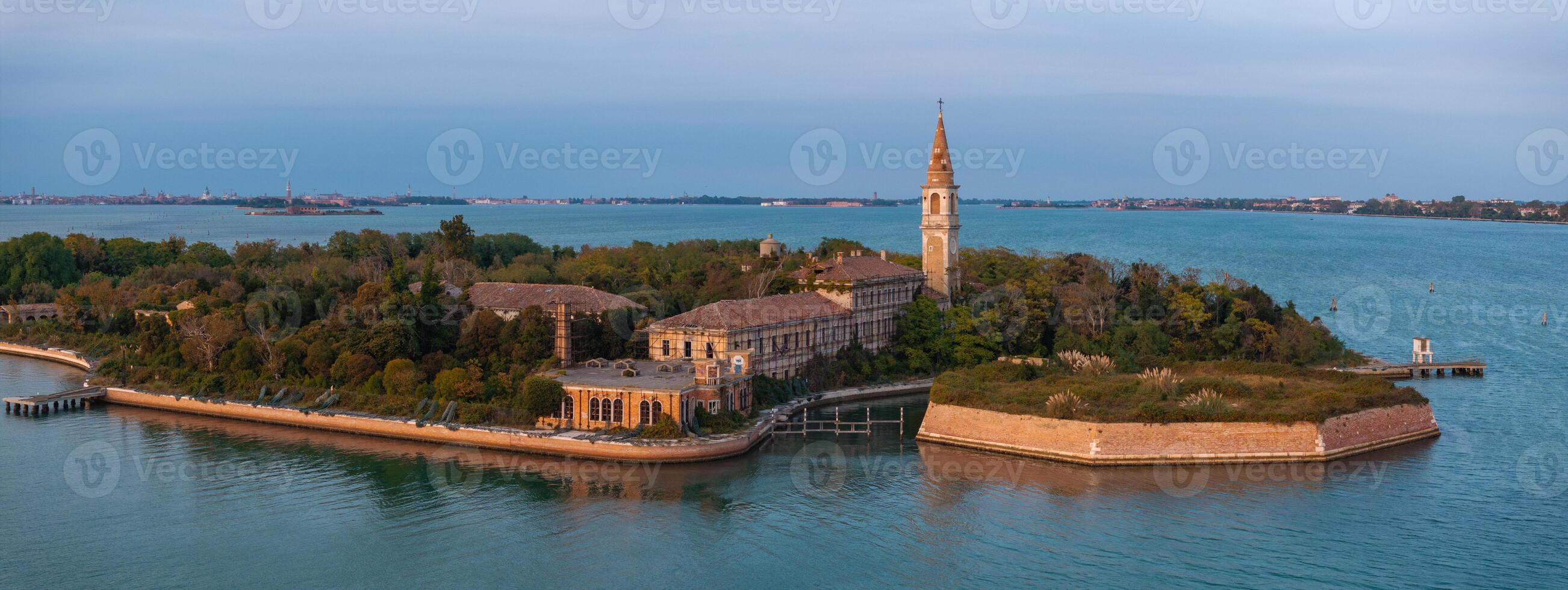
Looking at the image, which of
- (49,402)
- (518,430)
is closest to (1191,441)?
(518,430)

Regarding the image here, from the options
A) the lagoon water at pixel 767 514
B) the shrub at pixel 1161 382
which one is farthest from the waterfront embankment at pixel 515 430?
the shrub at pixel 1161 382

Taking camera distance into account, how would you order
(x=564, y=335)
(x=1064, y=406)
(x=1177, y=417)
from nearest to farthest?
(x=1177, y=417) < (x=1064, y=406) < (x=564, y=335)

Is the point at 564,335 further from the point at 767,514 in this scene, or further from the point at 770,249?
the point at 770,249

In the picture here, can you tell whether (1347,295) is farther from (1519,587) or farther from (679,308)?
(1519,587)

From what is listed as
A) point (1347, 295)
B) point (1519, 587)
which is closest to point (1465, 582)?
point (1519, 587)

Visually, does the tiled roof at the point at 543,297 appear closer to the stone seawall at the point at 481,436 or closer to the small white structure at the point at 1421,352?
the stone seawall at the point at 481,436

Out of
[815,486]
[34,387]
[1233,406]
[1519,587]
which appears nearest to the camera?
[1519,587]

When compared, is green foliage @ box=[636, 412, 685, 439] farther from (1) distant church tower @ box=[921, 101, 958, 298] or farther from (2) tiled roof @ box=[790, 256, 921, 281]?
(1) distant church tower @ box=[921, 101, 958, 298]
